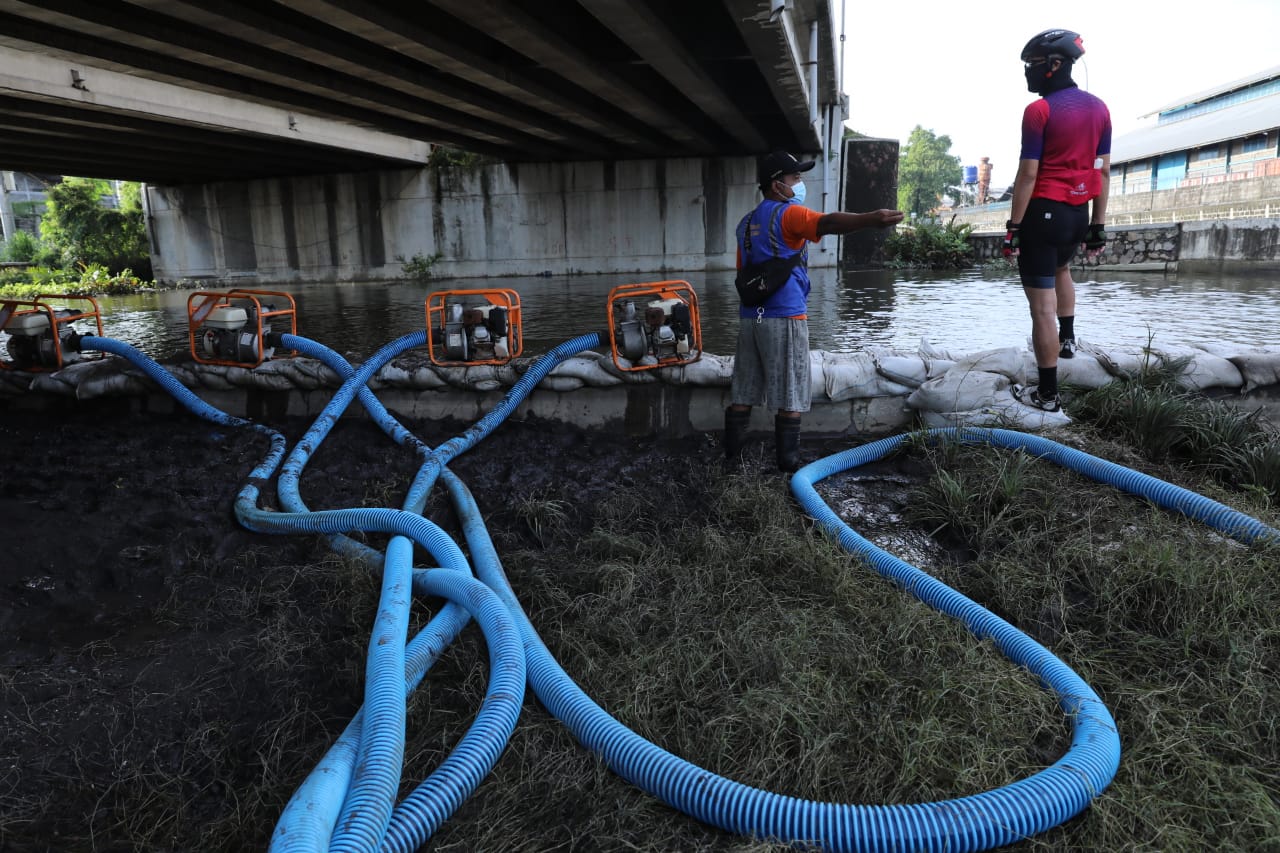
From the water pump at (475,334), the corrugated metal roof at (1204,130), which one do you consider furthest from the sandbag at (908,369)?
the corrugated metal roof at (1204,130)

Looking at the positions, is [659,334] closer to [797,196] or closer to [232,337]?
[797,196]

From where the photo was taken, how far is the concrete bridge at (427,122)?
9438 mm

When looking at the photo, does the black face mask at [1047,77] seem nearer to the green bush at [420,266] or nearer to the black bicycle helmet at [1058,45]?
the black bicycle helmet at [1058,45]

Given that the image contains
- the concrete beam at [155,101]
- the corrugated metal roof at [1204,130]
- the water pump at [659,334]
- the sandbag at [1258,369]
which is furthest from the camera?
the corrugated metal roof at [1204,130]

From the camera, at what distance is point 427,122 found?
1565cm

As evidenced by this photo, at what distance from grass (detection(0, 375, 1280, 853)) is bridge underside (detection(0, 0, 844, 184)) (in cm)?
735

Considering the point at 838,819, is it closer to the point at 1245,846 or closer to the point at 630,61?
the point at 1245,846

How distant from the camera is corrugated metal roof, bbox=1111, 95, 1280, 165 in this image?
93.7ft

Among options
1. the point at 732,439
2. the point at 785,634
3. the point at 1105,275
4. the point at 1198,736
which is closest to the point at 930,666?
the point at 785,634

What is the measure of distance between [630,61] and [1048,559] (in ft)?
34.9

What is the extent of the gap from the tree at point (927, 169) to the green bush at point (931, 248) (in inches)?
2654

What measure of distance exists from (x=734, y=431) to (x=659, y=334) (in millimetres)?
809

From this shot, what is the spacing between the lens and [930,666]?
2.42 m

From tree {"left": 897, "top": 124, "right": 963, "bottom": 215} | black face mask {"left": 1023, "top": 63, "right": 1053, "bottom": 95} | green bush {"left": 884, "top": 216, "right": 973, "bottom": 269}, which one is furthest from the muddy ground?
tree {"left": 897, "top": 124, "right": 963, "bottom": 215}
